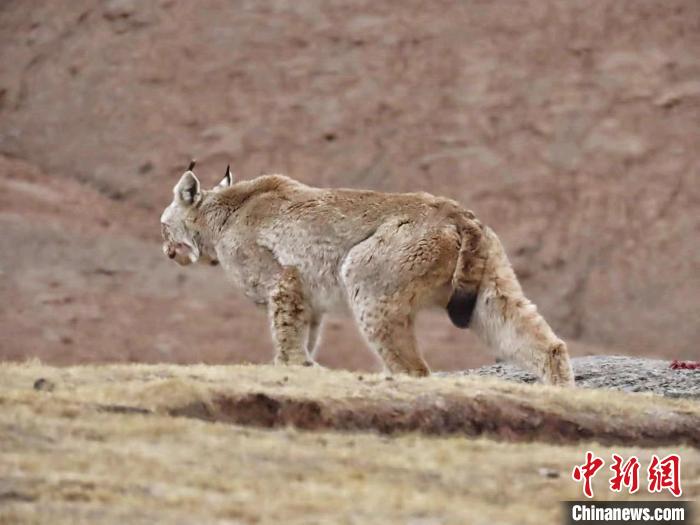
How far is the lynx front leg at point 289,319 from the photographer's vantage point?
15227mm

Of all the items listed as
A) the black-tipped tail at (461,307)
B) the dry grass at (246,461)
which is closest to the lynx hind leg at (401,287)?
the black-tipped tail at (461,307)

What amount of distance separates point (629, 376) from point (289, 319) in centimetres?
421

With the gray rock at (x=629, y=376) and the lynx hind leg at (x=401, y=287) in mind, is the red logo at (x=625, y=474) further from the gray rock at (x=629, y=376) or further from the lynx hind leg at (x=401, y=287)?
the gray rock at (x=629, y=376)

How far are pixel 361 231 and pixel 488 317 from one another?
56.4 inches

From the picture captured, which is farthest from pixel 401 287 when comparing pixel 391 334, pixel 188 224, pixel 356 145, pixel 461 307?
pixel 356 145

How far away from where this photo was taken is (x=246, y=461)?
10.8m

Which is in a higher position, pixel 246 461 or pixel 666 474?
pixel 246 461

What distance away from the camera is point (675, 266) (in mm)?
33719

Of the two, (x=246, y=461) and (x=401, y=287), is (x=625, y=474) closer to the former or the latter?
(x=246, y=461)

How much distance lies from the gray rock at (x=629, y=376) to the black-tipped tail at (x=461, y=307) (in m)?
2.57

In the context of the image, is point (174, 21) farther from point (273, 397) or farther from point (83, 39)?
point (273, 397)

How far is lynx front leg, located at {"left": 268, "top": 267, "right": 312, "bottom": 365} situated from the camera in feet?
50.0

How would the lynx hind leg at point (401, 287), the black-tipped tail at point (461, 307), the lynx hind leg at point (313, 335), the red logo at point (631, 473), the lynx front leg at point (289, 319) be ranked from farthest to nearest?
the lynx hind leg at point (313, 335), the lynx front leg at point (289, 319), the black-tipped tail at point (461, 307), the lynx hind leg at point (401, 287), the red logo at point (631, 473)

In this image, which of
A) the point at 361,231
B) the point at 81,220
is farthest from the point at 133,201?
the point at 361,231
